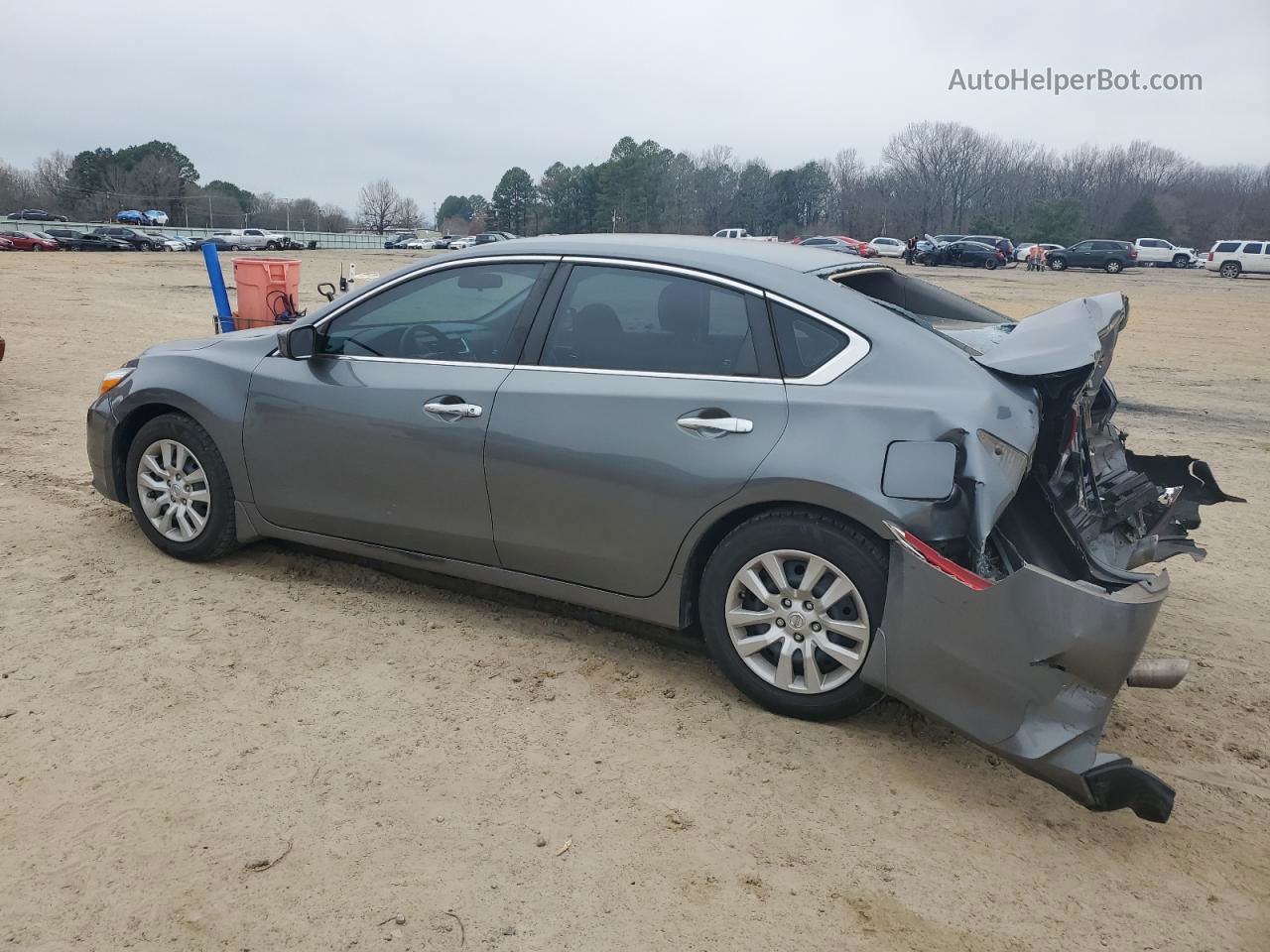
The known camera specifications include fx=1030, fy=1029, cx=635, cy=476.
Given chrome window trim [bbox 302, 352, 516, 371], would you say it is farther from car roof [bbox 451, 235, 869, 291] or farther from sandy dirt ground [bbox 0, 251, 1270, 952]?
sandy dirt ground [bbox 0, 251, 1270, 952]

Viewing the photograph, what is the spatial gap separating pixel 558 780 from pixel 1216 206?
108551 millimetres

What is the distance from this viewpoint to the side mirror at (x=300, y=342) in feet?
14.9

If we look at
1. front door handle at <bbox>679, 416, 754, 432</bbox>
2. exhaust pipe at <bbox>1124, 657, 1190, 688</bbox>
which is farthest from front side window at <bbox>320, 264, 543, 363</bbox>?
exhaust pipe at <bbox>1124, 657, 1190, 688</bbox>

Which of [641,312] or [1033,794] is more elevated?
[641,312]

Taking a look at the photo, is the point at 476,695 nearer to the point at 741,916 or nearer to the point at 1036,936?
the point at 741,916

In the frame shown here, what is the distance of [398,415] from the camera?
4.30 metres

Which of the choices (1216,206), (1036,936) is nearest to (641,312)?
(1036,936)

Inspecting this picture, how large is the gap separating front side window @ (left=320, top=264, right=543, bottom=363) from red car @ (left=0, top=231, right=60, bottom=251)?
52564mm

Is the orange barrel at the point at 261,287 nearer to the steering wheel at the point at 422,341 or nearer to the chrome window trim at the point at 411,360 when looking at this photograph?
the chrome window trim at the point at 411,360

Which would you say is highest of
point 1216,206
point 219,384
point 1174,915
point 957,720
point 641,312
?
point 1216,206

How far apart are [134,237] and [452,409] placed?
55259mm

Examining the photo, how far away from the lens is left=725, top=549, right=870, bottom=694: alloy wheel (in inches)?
136

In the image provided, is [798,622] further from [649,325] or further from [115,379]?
[115,379]

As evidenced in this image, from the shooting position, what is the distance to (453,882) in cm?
276
